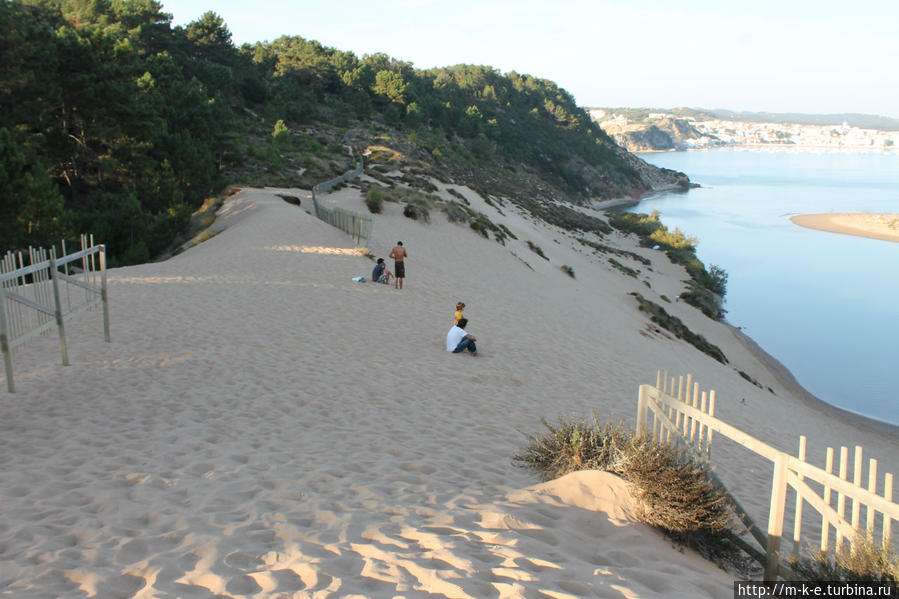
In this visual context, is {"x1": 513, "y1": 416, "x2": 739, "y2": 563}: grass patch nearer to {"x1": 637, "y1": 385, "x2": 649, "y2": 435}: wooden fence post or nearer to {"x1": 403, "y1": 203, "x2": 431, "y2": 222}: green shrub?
{"x1": 637, "y1": 385, "x2": 649, "y2": 435}: wooden fence post

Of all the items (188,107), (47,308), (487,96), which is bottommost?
(47,308)

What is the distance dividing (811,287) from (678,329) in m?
26.7

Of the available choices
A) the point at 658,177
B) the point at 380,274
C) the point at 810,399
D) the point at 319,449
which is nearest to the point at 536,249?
the point at 810,399

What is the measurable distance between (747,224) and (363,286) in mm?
73322

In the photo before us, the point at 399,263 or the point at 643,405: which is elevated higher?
the point at 399,263

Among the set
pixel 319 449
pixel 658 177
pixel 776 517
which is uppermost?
pixel 658 177

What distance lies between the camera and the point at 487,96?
11788 centimetres

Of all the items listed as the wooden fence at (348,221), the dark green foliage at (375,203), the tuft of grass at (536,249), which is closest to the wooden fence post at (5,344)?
the wooden fence at (348,221)

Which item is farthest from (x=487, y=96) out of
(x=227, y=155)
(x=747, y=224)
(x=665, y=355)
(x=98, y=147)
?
(x=665, y=355)

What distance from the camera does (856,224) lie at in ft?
247

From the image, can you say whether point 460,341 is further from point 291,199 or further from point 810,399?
point 291,199

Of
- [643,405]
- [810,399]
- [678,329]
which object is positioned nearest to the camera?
[643,405]

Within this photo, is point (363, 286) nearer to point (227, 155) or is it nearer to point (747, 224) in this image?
point (227, 155)

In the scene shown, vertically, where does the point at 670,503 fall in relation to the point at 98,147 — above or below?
below
